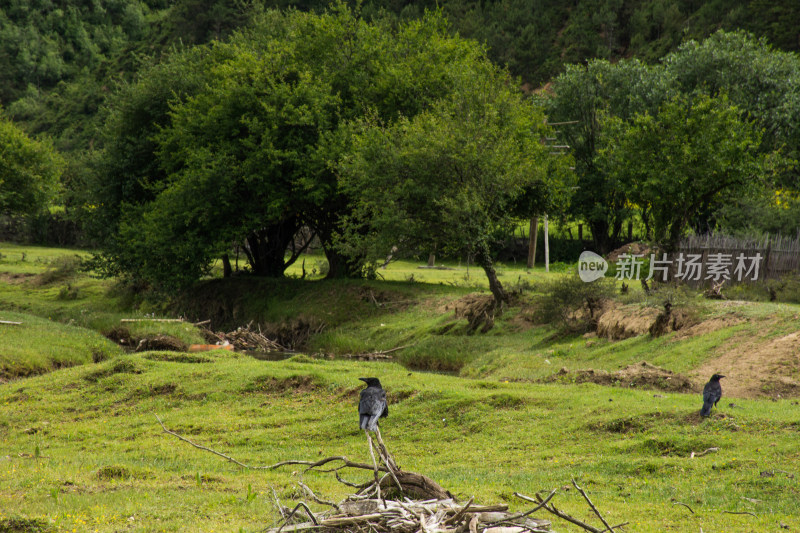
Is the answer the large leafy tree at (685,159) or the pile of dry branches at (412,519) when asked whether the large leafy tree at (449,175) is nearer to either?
the large leafy tree at (685,159)

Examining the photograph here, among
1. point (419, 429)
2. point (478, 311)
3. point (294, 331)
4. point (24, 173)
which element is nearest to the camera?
point (419, 429)

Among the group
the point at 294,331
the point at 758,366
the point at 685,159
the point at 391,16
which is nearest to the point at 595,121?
the point at 685,159

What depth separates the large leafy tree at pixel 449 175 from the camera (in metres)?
31.5

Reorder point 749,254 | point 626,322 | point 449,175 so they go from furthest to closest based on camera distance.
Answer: point 449,175 → point 749,254 → point 626,322

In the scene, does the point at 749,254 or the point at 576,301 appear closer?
the point at 576,301

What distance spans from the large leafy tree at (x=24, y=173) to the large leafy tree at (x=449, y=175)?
26423mm

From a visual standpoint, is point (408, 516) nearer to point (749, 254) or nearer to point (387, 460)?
point (387, 460)

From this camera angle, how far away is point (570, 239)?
62500 mm

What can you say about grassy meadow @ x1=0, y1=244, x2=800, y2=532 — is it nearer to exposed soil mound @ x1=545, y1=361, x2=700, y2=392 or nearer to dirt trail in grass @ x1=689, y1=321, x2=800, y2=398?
dirt trail in grass @ x1=689, y1=321, x2=800, y2=398

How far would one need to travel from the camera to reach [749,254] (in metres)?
30.3

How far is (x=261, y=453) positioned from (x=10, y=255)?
56643 mm

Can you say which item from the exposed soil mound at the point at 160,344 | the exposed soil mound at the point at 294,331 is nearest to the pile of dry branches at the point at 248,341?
the exposed soil mound at the point at 294,331

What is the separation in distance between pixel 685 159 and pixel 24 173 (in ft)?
131

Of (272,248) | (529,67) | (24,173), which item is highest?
(529,67)
